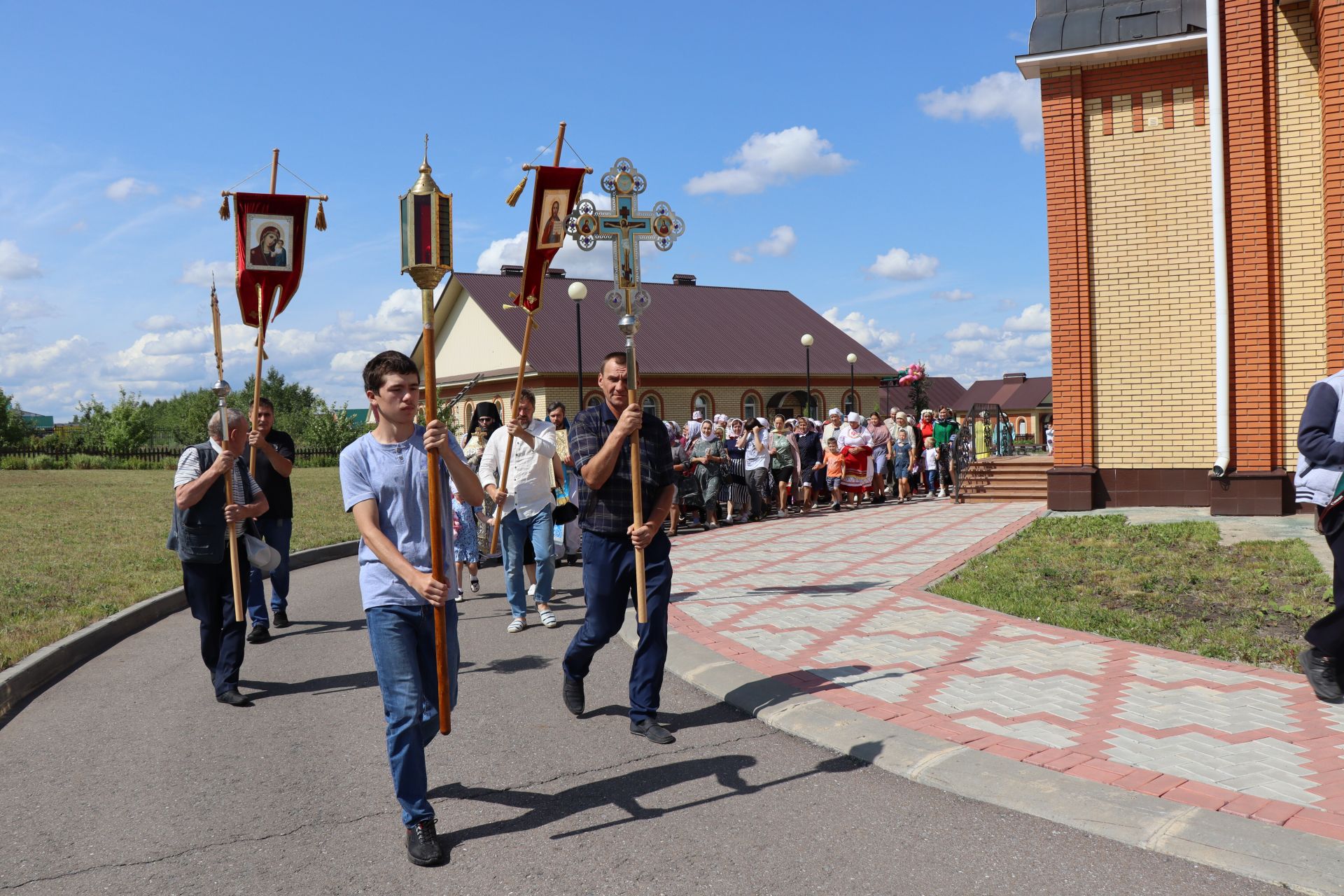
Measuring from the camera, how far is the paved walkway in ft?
14.5

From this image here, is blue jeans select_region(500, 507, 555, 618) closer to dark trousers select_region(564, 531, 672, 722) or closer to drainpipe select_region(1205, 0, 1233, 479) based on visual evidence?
dark trousers select_region(564, 531, 672, 722)

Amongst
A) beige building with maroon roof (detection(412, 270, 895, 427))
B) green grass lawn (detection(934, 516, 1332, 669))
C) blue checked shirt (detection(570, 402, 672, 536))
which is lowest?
green grass lawn (detection(934, 516, 1332, 669))

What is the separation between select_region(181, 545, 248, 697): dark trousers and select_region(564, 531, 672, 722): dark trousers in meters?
2.26

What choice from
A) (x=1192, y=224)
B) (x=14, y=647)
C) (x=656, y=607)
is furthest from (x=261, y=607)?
(x=1192, y=224)

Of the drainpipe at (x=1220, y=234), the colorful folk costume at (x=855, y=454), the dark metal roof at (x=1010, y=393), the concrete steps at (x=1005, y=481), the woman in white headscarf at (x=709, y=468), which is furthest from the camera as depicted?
the dark metal roof at (x=1010, y=393)

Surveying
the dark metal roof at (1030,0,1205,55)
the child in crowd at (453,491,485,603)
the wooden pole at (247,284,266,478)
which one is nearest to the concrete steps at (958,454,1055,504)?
the dark metal roof at (1030,0,1205,55)

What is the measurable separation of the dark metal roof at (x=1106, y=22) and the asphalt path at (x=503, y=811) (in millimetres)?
12444

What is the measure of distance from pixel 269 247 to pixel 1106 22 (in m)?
12.4

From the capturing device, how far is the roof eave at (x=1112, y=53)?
46.9ft

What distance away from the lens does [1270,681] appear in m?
5.91

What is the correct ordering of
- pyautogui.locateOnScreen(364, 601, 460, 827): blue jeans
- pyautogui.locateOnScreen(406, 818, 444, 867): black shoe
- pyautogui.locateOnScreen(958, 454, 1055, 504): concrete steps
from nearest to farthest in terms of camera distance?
pyautogui.locateOnScreen(406, 818, 444, 867): black shoe → pyautogui.locateOnScreen(364, 601, 460, 827): blue jeans → pyautogui.locateOnScreen(958, 454, 1055, 504): concrete steps

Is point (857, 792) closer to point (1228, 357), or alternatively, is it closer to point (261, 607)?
Result: point (261, 607)

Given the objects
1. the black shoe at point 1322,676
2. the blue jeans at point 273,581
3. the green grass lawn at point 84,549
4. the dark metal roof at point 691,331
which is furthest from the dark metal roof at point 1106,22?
the dark metal roof at point 691,331

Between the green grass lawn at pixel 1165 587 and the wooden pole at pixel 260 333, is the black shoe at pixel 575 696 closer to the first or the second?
the wooden pole at pixel 260 333
